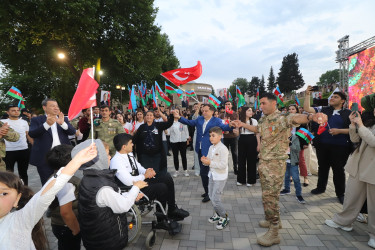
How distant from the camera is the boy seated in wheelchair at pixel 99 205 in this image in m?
1.92

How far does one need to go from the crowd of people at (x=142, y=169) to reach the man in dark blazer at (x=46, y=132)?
0.06 ft

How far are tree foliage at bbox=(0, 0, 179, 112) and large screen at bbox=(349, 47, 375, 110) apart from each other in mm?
14136

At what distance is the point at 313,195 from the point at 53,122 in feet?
20.3

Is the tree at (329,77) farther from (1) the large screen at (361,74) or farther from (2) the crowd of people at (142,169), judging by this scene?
(2) the crowd of people at (142,169)

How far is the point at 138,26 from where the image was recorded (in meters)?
16.2

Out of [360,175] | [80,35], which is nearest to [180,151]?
[360,175]

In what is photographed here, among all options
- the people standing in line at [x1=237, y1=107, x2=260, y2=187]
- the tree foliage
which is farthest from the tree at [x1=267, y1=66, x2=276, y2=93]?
the people standing in line at [x1=237, y1=107, x2=260, y2=187]

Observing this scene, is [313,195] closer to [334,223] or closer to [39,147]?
[334,223]

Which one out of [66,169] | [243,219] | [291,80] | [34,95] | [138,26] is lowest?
[243,219]

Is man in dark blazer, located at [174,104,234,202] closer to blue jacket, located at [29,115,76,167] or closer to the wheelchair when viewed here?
the wheelchair

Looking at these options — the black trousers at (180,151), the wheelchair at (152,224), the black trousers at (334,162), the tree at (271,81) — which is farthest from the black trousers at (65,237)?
the tree at (271,81)

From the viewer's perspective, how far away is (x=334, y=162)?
15.0 ft

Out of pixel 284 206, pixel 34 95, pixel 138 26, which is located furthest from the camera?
pixel 34 95

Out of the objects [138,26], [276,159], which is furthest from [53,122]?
[138,26]
